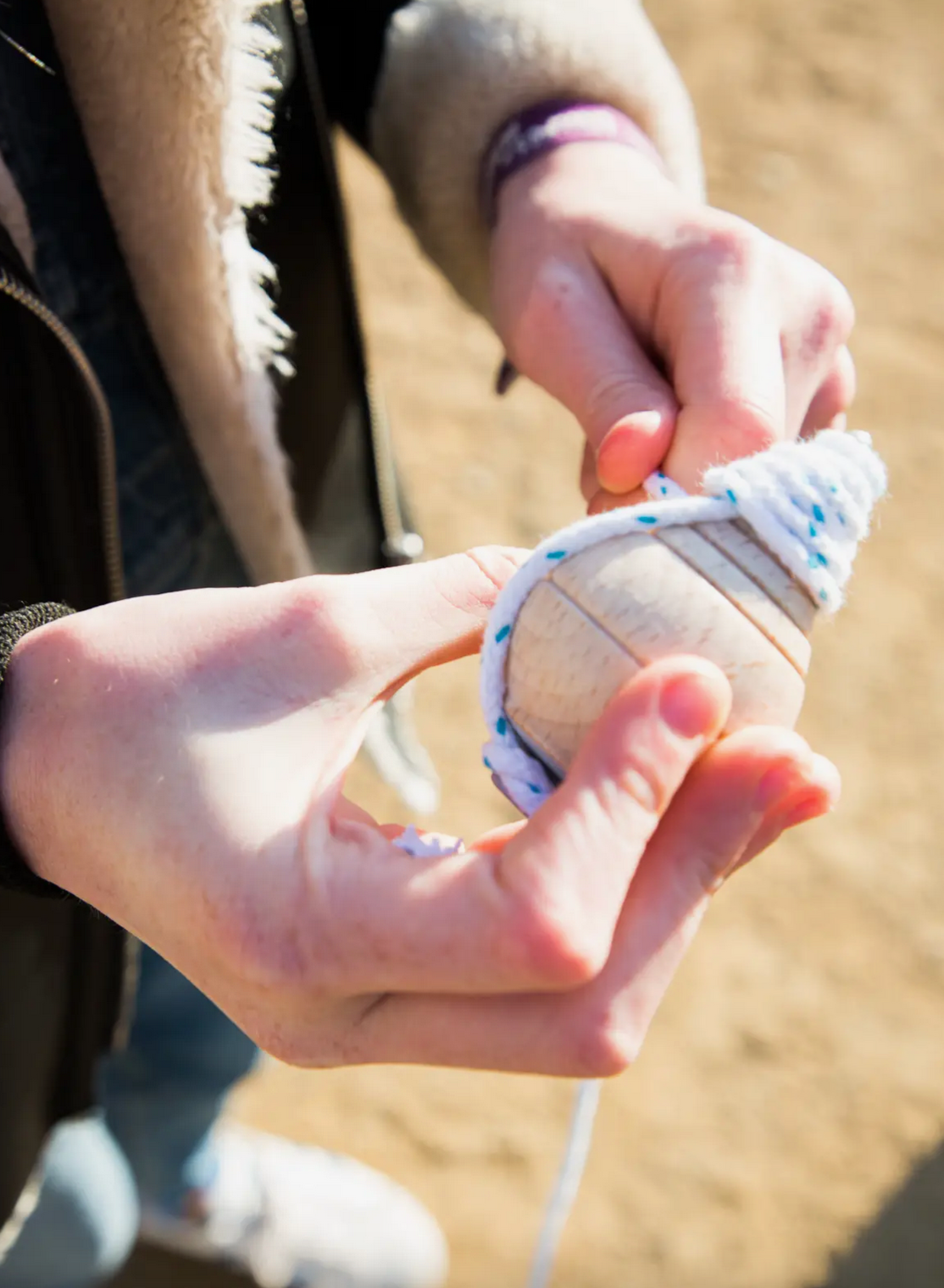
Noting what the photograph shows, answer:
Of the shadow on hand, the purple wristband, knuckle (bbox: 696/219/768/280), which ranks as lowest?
the shadow on hand

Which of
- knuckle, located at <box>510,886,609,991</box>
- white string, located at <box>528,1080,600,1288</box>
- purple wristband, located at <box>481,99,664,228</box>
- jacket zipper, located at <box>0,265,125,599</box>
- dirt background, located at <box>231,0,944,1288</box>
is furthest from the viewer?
dirt background, located at <box>231,0,944,1288</box>

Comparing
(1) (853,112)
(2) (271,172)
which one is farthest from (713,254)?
(1) (853,112)

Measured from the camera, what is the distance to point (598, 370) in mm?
744

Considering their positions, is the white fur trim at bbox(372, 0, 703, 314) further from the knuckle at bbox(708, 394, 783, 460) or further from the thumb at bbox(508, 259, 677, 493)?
the knuckle at bbox(708, 394, 783, 460)

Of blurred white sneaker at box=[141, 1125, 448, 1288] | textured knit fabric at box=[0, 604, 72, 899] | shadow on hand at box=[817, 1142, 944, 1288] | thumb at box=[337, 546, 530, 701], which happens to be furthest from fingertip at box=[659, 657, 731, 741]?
shadow on hand at box=[817, 1142, 944, 1288]

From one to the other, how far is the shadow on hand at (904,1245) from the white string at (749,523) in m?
1.32

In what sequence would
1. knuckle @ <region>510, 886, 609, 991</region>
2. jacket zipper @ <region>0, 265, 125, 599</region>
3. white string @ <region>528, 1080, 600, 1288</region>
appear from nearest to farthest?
1. knuckle @ <region>510, 886, 609, 991</region>
2. jacket zipper @ <region>0, 265, 125, 599</region>
3. white string @ <region>528, 1080, 600, 1288</region>

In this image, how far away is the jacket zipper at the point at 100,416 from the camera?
65 centimetres

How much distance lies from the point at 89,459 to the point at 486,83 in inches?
16.9

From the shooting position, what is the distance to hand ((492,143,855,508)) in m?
0.67

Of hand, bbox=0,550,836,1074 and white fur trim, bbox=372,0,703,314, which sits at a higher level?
white fur trim, bbox=372,0,703,314

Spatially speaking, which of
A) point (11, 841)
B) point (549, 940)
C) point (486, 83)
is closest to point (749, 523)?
point (549, 940)

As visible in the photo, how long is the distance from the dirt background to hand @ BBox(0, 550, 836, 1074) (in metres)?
1.21

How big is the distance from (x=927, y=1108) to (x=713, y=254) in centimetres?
141
